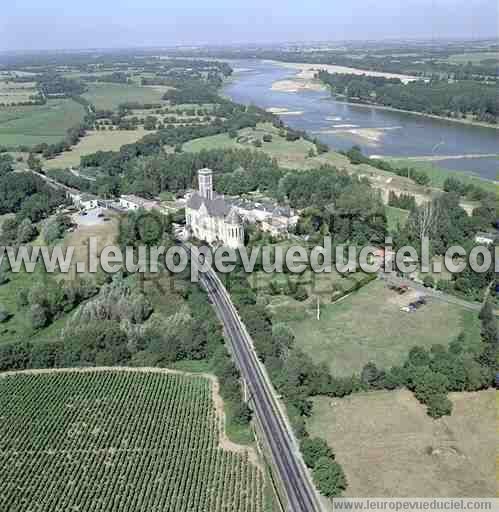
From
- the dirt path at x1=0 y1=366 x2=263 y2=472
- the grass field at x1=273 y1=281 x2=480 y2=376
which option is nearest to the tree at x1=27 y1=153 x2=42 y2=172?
the dirt path at x1=0 y1=366 x2=263 y2=472

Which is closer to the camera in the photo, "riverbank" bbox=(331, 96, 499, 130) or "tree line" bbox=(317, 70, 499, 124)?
"riverbank" bbox=(331, 96, 499, 130)

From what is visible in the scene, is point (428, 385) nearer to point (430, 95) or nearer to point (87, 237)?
point (87, 237)

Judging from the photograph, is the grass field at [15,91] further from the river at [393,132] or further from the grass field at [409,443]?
the grass field at [409,443]

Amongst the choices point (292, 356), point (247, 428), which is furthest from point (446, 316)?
point (247, 428)

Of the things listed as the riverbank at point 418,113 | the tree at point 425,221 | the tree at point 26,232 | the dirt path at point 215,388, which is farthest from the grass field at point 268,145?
the dirt path at point 215,388

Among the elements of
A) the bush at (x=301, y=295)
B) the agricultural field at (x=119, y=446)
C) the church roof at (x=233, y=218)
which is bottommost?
the agricultural field at (x=119, y=446)

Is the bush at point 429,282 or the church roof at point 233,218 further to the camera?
Answer: the church roof at point 233,218

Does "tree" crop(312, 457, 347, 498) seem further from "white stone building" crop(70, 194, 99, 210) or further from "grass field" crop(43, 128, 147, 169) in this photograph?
"grass field" crop(43, 128, 147, 169)

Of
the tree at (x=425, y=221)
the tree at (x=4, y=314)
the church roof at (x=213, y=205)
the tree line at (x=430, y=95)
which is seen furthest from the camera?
the tree line at (x=430, y=95)
